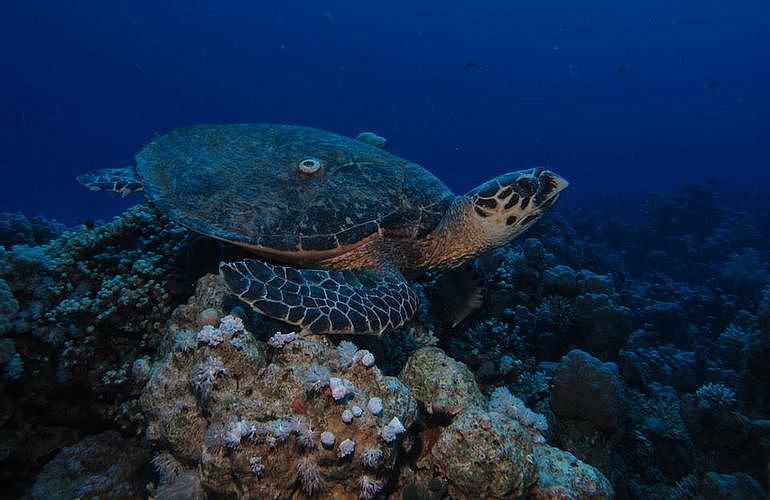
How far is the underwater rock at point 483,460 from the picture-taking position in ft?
6.90

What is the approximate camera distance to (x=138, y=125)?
9275cm

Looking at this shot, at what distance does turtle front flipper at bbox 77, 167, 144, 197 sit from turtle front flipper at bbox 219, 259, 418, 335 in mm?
2656

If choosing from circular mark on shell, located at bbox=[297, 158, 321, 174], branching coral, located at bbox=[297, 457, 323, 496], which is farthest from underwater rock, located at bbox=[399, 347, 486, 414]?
circular mark on shell, located at bbox=[297, 158, 321, 174]

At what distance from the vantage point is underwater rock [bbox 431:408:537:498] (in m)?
2.10

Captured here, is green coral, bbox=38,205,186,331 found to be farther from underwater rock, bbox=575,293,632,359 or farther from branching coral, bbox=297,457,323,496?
underwater rock, bbox=575,293,632,359

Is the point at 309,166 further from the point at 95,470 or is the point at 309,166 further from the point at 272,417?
the point at 95,470

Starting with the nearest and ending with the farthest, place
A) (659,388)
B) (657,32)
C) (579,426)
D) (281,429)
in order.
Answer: (281,429) → (579,426) → (659,388) → (657,32)

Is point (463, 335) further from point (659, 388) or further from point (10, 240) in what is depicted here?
point (10, 240)

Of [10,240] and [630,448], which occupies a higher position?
[10,240]

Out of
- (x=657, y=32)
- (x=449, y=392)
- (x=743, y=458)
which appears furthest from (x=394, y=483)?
(x=657, y=32)

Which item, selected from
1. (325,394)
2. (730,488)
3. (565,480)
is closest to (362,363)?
(325,394)

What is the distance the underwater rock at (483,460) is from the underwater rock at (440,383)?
0.35m

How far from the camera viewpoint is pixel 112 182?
4.70 meters

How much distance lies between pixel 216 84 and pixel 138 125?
104 ft
